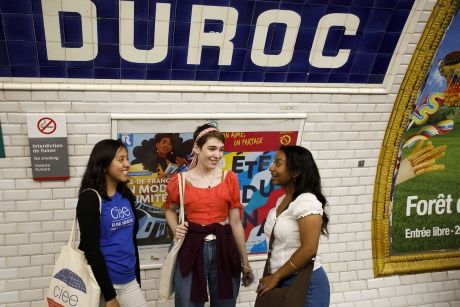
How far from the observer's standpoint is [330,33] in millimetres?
3750

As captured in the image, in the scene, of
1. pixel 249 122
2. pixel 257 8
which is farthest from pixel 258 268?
pixel 257 8

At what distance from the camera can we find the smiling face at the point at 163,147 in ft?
12.2

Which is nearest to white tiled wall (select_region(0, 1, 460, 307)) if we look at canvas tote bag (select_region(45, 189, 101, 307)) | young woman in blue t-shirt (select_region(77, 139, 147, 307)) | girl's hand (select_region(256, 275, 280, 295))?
young woman in blue t-shirt (select_region(77, 139, 147, 307))

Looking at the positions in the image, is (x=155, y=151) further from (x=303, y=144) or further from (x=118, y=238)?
(x=303, y=144)

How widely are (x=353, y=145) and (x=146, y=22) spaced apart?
7.06ft

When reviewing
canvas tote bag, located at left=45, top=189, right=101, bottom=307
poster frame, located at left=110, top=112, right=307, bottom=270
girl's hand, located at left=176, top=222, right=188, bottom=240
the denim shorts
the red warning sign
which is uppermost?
poster frame, located at left=110, top=112, right=307, bottom=270

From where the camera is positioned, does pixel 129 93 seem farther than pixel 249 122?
No

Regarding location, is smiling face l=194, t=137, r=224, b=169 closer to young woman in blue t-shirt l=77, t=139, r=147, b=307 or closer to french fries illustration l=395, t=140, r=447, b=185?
young woman in blue t-shirt l=77, t=139, r=147, b=307

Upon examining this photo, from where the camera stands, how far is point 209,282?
304 cm

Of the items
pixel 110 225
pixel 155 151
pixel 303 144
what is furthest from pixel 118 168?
pixel 303 144

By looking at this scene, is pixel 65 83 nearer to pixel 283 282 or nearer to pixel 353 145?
pixel 283 282

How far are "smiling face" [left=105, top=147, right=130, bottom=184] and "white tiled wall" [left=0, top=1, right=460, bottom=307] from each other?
3.21ft

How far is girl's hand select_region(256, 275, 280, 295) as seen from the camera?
8.75 ft

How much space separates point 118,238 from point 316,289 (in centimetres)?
119
